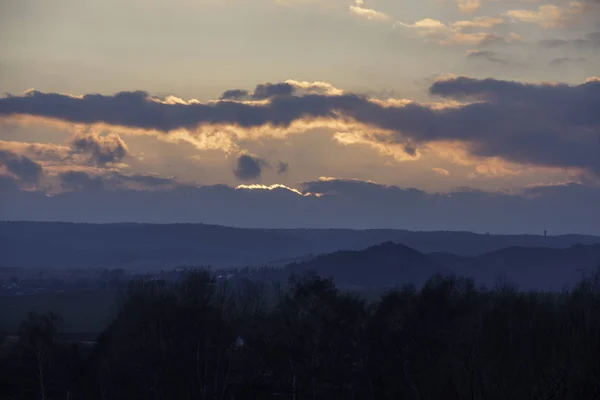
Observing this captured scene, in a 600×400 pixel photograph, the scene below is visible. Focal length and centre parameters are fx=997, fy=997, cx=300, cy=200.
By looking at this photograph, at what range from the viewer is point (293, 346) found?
7544 cm

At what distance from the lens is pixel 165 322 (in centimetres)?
8250

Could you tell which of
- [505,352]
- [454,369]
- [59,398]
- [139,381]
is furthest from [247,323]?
[454,369]

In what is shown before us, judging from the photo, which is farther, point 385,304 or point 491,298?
point 491,298

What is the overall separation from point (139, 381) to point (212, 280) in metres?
15.9

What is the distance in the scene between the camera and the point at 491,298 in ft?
316

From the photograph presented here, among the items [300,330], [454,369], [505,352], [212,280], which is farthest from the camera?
[212,280]

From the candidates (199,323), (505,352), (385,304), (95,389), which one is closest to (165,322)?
(199,323)

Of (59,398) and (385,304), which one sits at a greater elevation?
(385,304)

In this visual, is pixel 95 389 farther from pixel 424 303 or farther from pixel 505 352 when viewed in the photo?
pixel 505 352

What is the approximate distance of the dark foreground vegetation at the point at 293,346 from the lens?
244 feet

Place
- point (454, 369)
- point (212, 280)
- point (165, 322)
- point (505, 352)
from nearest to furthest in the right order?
point (454, 369), point (505, 352), point (165, 322), point (212, 280)

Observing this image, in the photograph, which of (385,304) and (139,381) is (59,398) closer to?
(139,381)

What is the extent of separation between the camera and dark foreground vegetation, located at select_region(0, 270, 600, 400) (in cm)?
7438

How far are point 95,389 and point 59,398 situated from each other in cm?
359
